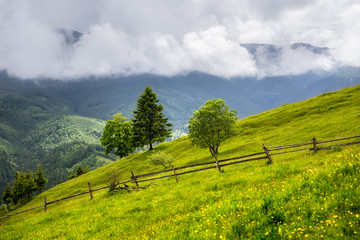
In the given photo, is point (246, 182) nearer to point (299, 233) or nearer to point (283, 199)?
point (283, 199)

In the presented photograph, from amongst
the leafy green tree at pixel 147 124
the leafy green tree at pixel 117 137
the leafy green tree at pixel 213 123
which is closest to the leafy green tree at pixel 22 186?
the leafy green tree at pixel 117 137

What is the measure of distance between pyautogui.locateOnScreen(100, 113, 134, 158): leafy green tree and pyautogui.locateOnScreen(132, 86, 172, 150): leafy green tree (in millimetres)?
5427

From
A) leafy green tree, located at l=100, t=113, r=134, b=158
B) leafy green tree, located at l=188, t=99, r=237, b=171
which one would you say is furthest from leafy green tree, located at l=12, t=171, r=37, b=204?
leafy green tree, located at l=188, t=99, r=237, b=171

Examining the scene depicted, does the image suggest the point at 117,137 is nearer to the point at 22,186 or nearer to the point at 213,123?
the point at 213,123

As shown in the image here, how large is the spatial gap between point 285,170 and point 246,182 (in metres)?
2.61

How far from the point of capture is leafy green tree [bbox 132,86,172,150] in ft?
188

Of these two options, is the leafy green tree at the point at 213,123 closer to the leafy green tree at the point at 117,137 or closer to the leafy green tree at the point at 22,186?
the leafy green tree at the point at 117,137

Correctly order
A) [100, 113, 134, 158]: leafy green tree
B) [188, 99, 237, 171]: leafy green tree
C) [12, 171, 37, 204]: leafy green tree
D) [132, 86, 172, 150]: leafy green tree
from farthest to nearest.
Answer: [12, 171, 37, 204]: leafy green tree, [100, 113, 134, 158]: leafy green tree, [132, 86, 172, 150]: leafy green tree, [188, 99, 237, 171]: leafy green tree

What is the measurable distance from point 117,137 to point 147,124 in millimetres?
13212

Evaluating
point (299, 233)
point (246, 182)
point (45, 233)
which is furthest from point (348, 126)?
point (45, 233)

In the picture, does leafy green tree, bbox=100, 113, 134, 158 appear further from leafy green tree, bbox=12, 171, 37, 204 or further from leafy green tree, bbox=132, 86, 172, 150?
leafy green tree, bbox=12, 171, 37, 204

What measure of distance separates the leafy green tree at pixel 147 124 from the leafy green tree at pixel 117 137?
5.43 m

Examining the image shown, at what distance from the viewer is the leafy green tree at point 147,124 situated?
188 feet

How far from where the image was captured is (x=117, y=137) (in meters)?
63.3
